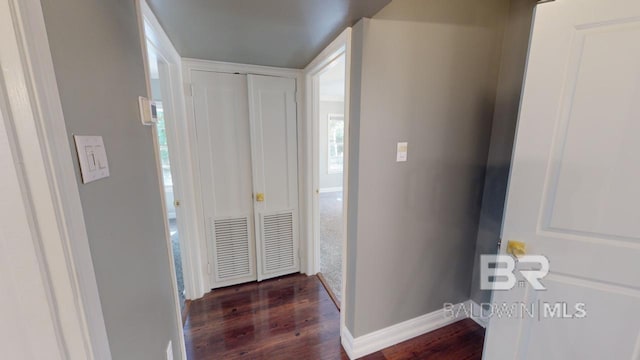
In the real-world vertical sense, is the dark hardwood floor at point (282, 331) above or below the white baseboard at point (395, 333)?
below

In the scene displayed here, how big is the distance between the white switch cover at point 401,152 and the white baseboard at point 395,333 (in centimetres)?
121

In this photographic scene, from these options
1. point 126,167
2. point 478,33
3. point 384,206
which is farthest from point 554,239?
point 126,167

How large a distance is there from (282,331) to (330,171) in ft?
15.9

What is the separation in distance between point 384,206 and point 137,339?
1320 mm

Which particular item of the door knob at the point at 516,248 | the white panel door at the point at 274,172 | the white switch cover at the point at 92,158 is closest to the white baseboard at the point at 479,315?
the door knob at the point at 516,248

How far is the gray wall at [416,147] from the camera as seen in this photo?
4.33 ft

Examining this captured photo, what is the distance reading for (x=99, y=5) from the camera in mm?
758

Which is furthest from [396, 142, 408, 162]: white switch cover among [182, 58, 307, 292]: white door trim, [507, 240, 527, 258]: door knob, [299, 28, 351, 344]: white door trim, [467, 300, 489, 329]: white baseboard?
[467, 300, 489, 329]: white baseboard

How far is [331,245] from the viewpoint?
10.6 ft

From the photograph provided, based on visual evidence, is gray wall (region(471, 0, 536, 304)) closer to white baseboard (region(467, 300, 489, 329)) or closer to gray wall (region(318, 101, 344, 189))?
white baseboard (region(467, 300, 489, 329))

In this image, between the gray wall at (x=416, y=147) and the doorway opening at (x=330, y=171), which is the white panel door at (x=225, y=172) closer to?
the doorway opening at (x=330, y=171)

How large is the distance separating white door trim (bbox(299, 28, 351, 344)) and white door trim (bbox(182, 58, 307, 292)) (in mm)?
87

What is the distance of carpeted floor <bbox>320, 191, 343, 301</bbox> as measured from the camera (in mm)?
2436

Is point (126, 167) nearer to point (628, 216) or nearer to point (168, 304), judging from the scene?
point (168, 304)
